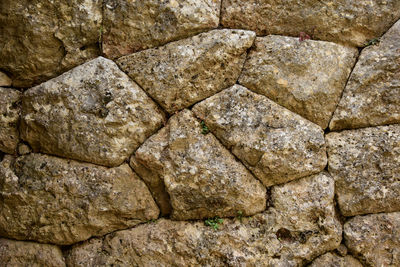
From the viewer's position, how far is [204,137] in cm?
254

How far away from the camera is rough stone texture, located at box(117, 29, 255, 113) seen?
2.57 metres

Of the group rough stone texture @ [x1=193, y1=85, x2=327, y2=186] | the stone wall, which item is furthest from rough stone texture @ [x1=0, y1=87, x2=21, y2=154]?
rough stone texture @ [x1=193, y1=85, x2=327, y2=186]

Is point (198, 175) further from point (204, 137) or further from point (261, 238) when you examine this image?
point (261, 238)

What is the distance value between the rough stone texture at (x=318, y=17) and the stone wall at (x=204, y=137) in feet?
0.03

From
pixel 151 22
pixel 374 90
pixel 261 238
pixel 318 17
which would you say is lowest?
pixel 261 238

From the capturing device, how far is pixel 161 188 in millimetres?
2598

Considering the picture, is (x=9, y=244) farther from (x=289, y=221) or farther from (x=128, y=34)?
(x=289, y=221)

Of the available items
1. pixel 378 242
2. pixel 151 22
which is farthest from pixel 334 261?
pixel 151 22

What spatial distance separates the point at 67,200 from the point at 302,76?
6.67 feet

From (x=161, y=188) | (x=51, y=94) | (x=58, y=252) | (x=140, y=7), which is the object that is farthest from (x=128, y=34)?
(x=58, y=252)

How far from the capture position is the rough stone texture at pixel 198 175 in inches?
97.8

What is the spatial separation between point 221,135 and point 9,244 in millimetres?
1874

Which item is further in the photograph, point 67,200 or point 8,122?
point 8,122

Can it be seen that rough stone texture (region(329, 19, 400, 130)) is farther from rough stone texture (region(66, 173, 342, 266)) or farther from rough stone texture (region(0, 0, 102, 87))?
rough stone texture (region(0, 0, 102, 87))
